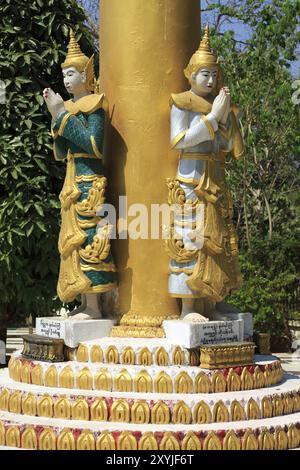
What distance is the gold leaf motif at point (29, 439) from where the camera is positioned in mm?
6520

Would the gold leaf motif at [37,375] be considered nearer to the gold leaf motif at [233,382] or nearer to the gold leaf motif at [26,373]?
the gold leaf motif at [26,373]

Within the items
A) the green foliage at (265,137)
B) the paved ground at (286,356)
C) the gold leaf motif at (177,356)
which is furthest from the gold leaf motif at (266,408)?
the green foliage at (265,137)

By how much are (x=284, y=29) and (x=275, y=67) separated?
1018 millimetres

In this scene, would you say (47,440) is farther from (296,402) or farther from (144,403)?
(296,402)

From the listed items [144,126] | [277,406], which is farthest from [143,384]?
[144,126]

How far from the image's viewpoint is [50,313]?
10.9 metres

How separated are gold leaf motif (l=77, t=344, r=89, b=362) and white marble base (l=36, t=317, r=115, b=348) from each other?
0.06m

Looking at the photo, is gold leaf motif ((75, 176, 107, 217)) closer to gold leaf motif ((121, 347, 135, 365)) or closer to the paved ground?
gold leaf motif ((121, 347, 135, 365))

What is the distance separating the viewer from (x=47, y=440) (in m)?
6.46

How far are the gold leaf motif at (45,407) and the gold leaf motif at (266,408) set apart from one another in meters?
1.60
